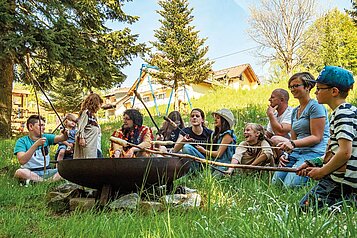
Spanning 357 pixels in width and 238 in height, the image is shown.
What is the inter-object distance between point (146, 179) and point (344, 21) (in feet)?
111

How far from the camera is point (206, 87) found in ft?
121

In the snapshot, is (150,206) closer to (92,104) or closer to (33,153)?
(92,104)

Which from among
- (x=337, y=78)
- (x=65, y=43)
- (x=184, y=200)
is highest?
(x=65, y=43)

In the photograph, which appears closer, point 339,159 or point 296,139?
point 339,159

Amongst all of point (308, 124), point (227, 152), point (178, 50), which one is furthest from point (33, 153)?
point (178, 50)

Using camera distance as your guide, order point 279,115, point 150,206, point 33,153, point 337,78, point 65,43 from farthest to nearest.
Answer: point 65,43, point 33,153, point 279,115, point 150,206, point 337,78

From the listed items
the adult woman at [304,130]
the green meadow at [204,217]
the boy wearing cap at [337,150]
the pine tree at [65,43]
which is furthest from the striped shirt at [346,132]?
the pine tree at [65,43]

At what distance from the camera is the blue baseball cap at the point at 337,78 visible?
8.57 ft

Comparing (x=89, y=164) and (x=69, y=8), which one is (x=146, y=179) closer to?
(x=89, y=164)

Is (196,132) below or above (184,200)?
above

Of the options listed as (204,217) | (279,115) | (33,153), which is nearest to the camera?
(204,217)

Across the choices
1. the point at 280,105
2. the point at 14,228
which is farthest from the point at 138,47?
the point at 14,228

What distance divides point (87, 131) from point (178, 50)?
75.3ft

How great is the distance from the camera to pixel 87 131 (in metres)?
5.18
